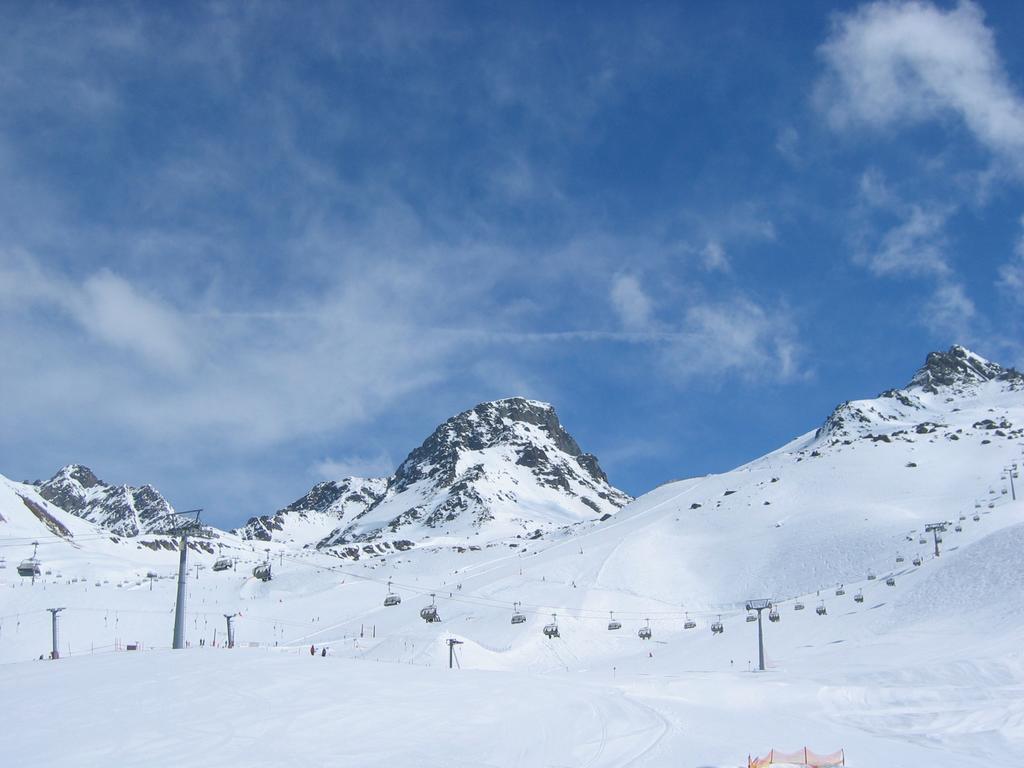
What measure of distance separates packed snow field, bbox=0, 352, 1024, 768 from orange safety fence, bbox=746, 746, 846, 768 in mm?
1032

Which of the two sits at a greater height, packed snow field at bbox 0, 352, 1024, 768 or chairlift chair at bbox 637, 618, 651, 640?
packed snow field at bbox 0, 352, 1024, 768

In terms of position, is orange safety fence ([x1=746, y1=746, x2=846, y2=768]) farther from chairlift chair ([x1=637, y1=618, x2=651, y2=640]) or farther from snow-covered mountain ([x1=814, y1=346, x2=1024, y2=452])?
snow-covered mountain ([x1=814, y1=346, x2=1024, y2=452])

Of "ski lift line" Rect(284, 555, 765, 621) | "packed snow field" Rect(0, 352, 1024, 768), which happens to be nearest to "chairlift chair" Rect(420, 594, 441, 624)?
"packed snow field" Rect(0, 352, 1024, 768)

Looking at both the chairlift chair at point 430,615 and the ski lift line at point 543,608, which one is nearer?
Answer: the ski lift line at point 543,608

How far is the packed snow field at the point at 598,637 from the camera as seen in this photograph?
2189 centimetres

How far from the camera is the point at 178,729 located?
20.5 metres

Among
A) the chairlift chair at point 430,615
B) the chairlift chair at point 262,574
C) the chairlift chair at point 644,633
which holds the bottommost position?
the chairlift chair at point 644,633

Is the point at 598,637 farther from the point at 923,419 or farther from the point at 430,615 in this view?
the point at 923,419

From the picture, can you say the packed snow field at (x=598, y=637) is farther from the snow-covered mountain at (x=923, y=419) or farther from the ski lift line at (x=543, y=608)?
the snow-covered mountain at (x=923, y=419)

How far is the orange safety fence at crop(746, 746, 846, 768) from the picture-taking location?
770 inches

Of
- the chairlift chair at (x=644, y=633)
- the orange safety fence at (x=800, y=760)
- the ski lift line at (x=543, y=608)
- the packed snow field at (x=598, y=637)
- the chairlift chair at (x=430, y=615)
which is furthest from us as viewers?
the chairlift chair at (x=430, y=615)

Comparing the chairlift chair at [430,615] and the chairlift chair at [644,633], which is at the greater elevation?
the chairlift chair at [430,615]

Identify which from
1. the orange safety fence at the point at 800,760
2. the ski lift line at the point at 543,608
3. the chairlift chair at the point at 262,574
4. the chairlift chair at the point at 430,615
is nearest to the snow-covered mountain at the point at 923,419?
the ski lift line at the point at 543,608

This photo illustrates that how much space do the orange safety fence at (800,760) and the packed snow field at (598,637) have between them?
1032 millimetres
